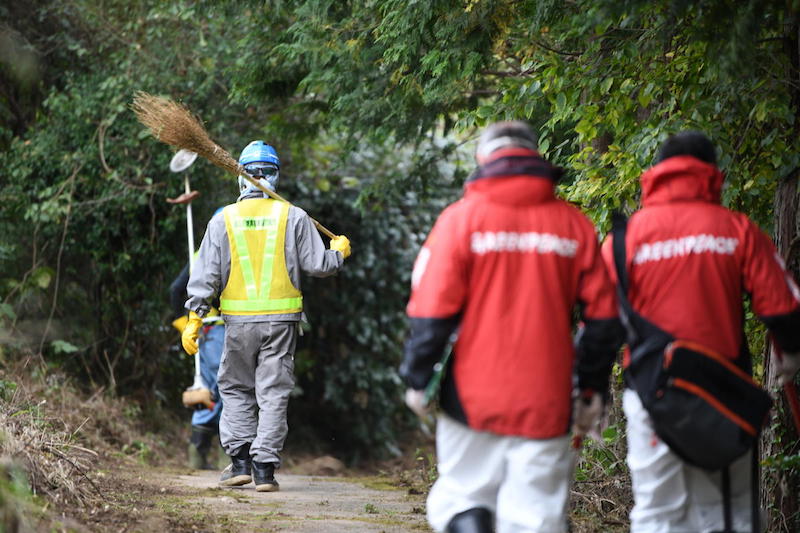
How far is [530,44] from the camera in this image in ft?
20.7

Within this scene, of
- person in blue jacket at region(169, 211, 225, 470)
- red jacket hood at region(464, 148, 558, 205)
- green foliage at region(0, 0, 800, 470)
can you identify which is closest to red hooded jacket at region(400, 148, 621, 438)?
red jacket hood at region(464, 148, 558, 205)

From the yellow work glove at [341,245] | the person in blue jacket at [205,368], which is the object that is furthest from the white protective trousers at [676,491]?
the person in blue jacket at [205,368]

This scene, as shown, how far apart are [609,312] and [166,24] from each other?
8548 mm

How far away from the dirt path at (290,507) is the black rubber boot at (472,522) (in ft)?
5.22

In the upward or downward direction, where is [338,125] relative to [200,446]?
upward

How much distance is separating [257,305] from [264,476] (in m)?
1.10

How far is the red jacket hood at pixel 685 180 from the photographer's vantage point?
4172 millimetres

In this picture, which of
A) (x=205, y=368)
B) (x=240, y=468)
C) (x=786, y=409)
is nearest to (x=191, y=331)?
(x=240, y=468)

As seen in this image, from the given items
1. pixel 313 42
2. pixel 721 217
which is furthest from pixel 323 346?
pixel 721 217

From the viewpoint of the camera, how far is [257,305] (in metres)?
6.81

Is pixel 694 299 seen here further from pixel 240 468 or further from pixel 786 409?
pixel 240 468

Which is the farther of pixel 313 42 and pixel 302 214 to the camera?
pixel 313 42

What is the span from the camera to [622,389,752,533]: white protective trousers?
400 centimetres

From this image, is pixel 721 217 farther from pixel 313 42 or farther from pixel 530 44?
pixel 313 42
